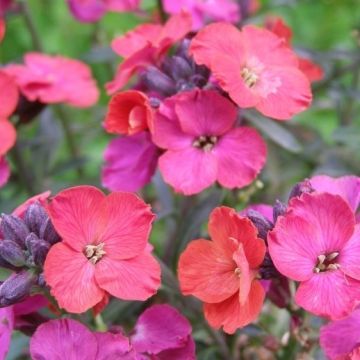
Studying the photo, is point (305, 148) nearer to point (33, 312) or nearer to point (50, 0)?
point (33, 312)

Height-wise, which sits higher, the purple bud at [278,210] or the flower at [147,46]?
the flower at [147,46]

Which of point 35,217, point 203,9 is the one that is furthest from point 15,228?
point 203,9

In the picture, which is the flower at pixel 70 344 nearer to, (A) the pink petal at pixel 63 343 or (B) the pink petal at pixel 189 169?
(A) the pink petal at pixel 63 343

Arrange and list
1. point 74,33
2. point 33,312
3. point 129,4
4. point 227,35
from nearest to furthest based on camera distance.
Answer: point 33,312
point 227,35
point 129,4
point 74,33

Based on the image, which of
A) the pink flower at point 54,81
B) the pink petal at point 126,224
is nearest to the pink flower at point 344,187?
the pink petal at point 126,224

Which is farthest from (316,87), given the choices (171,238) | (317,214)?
(317,214)

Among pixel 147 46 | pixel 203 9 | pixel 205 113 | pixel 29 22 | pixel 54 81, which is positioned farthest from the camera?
pixel 29 22

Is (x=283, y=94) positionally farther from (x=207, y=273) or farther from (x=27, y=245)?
(x=27, y=245)
